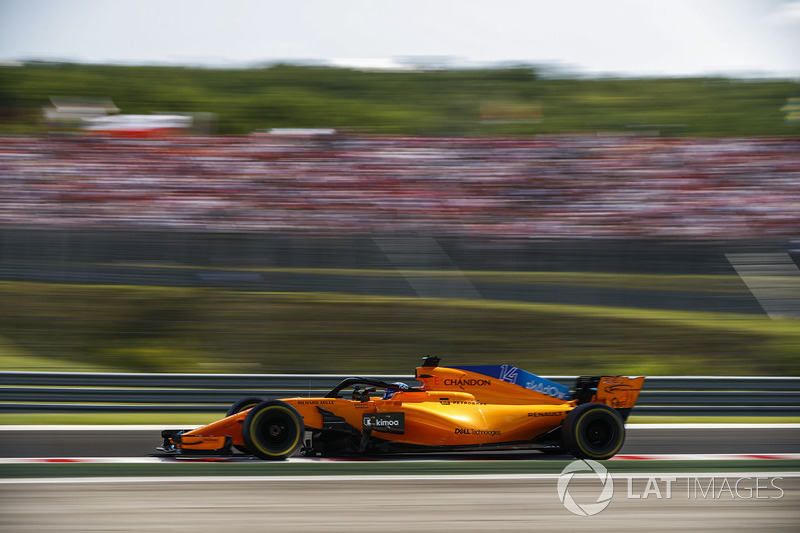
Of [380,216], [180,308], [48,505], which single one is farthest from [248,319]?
[48,505]

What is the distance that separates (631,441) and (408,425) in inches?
87.2

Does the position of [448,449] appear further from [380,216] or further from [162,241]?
[380,216]

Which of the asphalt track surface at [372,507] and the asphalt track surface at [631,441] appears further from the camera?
the asphalt track surface at [631,441]

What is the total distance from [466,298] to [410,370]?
1215 millimetres

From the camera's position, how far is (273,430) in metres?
5.45

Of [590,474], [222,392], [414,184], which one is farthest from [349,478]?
[414,184]

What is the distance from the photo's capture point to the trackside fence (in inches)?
301

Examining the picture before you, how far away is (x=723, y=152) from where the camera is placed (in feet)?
52.4

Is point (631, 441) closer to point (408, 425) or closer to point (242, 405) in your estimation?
point (408, 425)

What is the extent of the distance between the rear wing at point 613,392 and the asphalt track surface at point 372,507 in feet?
4.32

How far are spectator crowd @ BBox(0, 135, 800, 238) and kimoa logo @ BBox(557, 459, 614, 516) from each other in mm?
6733

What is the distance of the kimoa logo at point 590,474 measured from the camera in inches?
163

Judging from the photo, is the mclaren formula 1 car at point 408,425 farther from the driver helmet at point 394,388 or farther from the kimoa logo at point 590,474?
the kimoa logo at point 590,474

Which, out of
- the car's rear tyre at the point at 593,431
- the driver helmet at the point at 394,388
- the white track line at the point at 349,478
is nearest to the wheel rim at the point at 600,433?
the car's rear tyre at the point at 593,431
